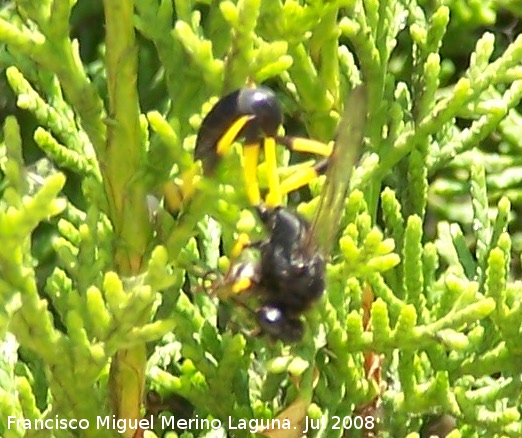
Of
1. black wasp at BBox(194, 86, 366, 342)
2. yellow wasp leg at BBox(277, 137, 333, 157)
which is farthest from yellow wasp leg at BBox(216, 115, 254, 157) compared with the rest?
yellow wasp leg at BBox(277, 137, 333, 157)

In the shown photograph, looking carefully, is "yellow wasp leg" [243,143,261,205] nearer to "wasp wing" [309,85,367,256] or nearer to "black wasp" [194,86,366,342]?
"black wasp" [194,86,366,342]

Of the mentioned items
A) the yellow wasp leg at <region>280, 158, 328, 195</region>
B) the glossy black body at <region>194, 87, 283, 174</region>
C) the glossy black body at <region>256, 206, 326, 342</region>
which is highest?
the glossy black body at <region>194, 87, 283, 174</region>

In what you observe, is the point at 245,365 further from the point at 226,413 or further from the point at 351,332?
the point at 351,332

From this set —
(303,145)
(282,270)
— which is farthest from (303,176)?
(282,270)

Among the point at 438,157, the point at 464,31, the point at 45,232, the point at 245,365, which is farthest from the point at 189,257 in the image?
the point at 464,31

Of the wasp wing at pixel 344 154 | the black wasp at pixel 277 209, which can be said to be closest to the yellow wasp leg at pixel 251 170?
the black wasp at pixel 277 209

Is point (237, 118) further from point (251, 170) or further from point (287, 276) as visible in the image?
point (287, 276)
